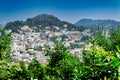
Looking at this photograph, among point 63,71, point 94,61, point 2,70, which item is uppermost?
point 94,61

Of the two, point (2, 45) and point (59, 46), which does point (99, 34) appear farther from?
point (2, 45)

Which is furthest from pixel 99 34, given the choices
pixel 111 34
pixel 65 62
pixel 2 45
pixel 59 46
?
pixel 2 45

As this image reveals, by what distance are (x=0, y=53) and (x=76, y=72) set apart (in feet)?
31.0

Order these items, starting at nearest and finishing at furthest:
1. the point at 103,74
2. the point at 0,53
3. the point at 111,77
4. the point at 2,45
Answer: the point at 111,77 → the point at 103,74 → the point at 0,53 → the point at 2,45

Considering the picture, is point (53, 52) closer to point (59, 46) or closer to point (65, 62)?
point (59, 46)

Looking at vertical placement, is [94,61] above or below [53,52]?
above

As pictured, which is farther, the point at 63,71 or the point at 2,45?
the point at 63,71

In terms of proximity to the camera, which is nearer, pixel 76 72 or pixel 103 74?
pixel 103 74

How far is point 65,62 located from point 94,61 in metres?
22.7

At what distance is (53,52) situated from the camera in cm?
3797

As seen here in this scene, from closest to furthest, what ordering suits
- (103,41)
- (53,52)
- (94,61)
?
(94,61)
(53,52)
(103,41)

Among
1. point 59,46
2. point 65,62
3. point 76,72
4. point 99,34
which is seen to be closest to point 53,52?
point 59,46

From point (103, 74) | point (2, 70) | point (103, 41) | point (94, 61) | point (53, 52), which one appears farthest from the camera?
point (103, 41)

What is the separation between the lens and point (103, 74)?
7.14m
